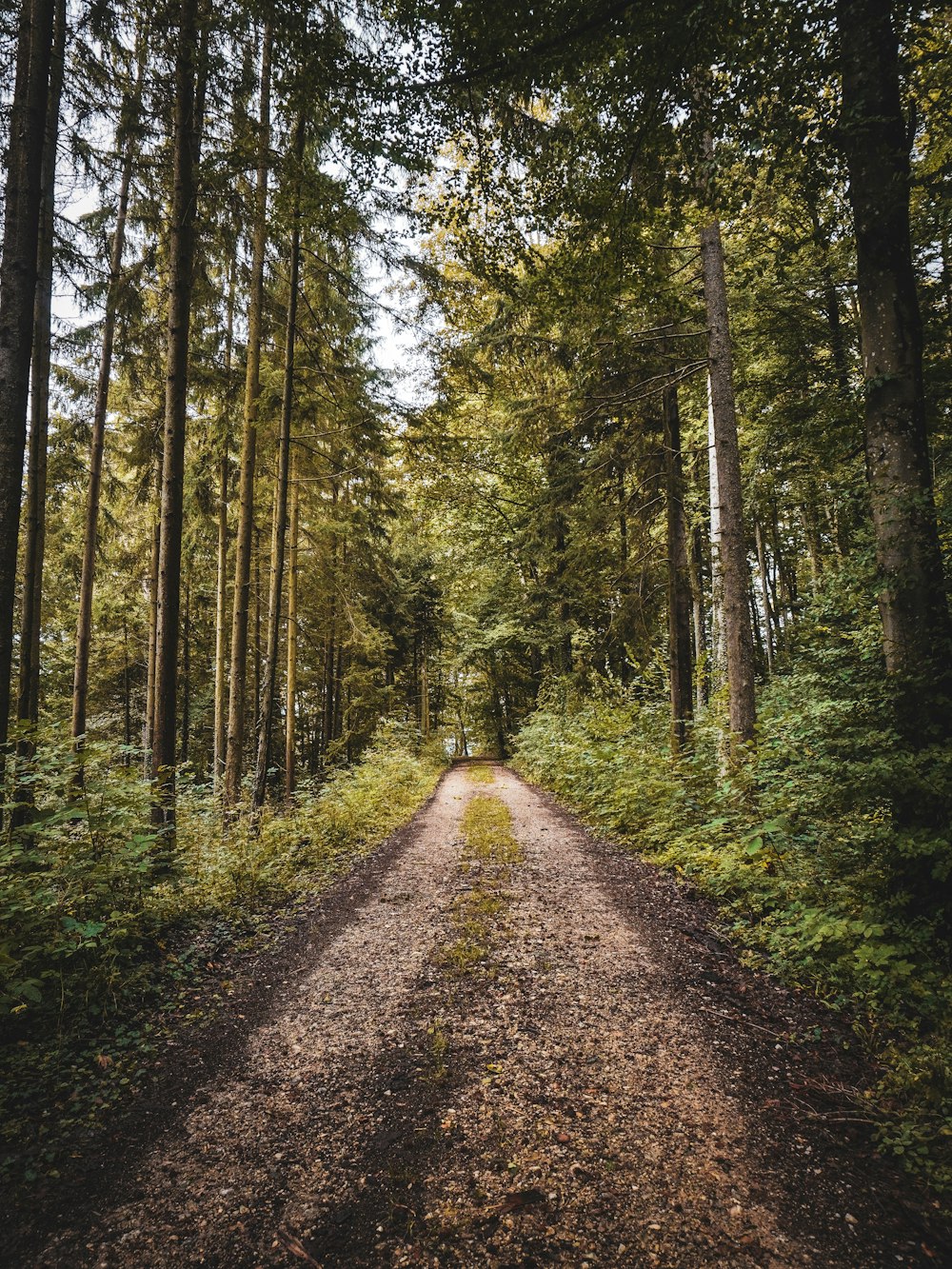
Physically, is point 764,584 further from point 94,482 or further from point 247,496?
point 94,482

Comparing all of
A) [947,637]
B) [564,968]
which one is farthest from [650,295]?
[564,968]

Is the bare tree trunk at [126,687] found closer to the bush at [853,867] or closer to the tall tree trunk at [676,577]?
the tall tree trunk at [676,577]

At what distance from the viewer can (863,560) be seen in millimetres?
4047

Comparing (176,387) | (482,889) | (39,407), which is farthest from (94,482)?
(482,889)

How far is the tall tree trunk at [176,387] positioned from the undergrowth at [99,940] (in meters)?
1.56

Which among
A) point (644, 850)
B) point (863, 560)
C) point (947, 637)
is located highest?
point (863, 560)

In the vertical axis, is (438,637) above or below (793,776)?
above

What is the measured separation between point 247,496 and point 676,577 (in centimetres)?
785

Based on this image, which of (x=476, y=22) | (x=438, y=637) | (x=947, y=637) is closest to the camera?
(x=947, y=637)

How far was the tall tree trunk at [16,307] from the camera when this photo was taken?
4.56 m

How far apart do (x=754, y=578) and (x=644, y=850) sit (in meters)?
22.4

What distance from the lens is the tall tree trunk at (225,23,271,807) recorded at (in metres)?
9.03

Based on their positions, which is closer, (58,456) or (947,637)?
(947,637)

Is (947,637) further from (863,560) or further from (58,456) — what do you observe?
(58,456)
